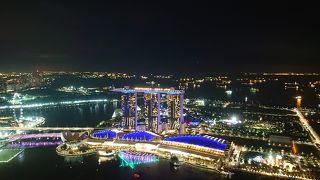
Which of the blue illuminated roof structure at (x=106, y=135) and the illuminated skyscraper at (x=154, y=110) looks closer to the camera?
the blue illuminated roof structure at (x=106, y=135)

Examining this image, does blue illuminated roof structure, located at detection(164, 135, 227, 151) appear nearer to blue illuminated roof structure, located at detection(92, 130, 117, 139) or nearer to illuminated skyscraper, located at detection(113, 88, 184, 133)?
illuminated skyscraper, located at detection(113, 88, 184, 133)

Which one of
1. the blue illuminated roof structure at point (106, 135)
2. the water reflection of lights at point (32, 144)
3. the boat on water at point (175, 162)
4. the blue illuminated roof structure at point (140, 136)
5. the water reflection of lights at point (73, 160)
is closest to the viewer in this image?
the boat on water at point (175, 162)

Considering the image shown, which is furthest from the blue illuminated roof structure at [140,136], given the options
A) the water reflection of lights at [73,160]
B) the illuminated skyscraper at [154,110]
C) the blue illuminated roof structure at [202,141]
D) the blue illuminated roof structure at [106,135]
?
the water reflection of lights at [73,160]

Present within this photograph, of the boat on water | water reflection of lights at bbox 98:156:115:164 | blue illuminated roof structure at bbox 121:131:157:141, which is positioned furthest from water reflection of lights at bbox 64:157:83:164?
the boat on water

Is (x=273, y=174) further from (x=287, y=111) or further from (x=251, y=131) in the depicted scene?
(x=287, y=111)

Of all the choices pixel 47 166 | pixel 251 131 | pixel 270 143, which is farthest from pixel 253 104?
pixel 47 166

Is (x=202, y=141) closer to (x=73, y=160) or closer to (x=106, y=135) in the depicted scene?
(x=106, y=135)

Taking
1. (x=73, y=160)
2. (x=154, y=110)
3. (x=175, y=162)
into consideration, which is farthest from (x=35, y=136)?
(x=175, y=162)

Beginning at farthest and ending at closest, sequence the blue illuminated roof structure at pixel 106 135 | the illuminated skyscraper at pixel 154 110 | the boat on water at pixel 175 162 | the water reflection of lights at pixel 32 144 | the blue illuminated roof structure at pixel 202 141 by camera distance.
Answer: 1. the illuminated skyscraper at pixel 154 110
2. the blue illuminated roof structure at pixel 106 135
3. the water reflection of lights at pixel 32 144
4. the blue illuminated roof structure at pixel 202 141
5. the boat on water at pixel 175 162

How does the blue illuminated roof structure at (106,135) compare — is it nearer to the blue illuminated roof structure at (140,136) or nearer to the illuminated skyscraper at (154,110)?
the blue illuminated roof structure at (140,136)
